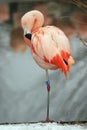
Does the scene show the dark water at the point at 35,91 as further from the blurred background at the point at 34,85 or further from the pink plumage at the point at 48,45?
the pink plumage at the point at 48,45

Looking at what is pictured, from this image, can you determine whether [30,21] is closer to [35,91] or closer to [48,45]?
[48,45]

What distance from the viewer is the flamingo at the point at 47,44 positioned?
1.78 metres

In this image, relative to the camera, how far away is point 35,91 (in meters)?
2.79

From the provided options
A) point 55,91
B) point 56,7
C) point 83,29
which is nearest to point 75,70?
point 55,91

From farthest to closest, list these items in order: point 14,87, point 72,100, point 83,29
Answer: point 83,29
point 14,87
point 72,100

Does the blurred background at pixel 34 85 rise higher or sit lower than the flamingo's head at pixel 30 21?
lower

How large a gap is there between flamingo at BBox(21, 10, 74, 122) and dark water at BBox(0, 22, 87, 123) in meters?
0.62

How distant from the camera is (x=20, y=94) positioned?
2721mm

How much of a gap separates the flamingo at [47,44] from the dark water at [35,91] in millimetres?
621

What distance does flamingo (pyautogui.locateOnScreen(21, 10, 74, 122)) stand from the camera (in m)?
1.78

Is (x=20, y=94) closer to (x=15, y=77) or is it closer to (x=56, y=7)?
(x=15, y=77)

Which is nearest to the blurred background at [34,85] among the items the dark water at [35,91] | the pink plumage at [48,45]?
the dark water at [35,91]

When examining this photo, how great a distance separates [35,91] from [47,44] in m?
1.04

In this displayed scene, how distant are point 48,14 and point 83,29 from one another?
913mm
